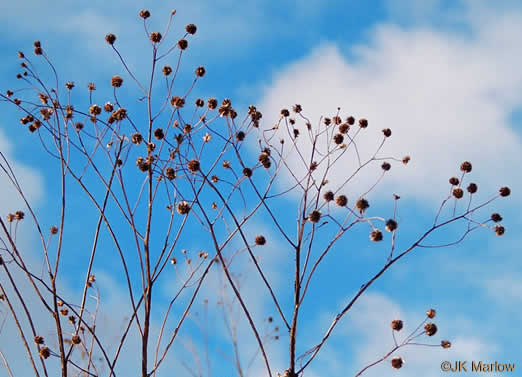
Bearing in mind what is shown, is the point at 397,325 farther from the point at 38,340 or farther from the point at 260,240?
the point at 38,340

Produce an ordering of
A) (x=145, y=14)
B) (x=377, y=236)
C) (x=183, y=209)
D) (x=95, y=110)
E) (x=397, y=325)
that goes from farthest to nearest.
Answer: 1. (x=145, y=14)
2. (x=95, y=110)
3. (x=183, y=209)
4. (x=397, y=325)
5. (x=377, y=236)

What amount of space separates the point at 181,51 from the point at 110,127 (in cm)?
51

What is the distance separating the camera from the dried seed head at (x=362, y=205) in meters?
2.74

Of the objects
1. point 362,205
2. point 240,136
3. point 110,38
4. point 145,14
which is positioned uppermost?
point 145,14

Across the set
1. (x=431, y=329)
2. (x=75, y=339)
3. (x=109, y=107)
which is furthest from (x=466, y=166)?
(x=75, y=339)

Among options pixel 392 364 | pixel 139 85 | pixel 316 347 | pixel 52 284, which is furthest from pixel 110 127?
pixel 392 364

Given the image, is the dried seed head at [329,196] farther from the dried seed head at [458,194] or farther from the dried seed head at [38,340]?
the dried seed head at [38,340]

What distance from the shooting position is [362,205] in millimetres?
2742

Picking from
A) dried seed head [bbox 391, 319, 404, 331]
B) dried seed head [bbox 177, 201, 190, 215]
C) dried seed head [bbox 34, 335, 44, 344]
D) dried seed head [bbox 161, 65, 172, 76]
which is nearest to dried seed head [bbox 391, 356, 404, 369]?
dried seed head [bbox 391, 319, 404, 331]

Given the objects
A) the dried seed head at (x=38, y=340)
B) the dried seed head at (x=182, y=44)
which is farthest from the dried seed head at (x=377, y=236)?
the dried seed head at (x=38, y=340)

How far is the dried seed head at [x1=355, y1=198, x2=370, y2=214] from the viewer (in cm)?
274

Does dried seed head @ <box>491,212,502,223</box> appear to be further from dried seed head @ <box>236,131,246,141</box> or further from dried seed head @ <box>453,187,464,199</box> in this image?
dried seed head @ <box>236,131,246,141</box>

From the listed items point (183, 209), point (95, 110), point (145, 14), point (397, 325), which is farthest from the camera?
point (145, 14)

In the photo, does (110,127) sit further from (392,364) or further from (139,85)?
(392,364)
